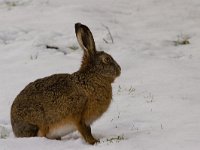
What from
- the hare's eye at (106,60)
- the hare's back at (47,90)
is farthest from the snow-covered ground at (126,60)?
the hare's eye at (106,60)

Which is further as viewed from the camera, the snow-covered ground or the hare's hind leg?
the snow-covered ground

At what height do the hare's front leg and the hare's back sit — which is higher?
the hare's back

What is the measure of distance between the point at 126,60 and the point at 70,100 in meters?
3.69

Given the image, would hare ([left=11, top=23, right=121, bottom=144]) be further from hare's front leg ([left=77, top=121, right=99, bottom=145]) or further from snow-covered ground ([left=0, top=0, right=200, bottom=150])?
snow-covered ground ([left=0, top=0, right=200, bottom=150])

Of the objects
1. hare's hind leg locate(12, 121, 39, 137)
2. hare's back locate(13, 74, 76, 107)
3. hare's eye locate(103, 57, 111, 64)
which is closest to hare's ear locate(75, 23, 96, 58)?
hare's eye locate(103, 57, 111, 64)

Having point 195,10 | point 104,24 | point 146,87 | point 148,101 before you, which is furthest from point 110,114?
point 195,10

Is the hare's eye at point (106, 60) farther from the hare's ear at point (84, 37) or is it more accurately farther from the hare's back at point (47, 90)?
the hare's back at point (47, 90)

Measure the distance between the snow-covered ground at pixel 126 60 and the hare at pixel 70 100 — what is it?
0.53 ft

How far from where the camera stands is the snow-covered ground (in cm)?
614

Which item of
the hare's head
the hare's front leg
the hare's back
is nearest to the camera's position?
the hare's front leg

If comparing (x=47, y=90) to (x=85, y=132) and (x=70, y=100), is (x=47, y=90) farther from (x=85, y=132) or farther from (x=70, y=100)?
(x=85, y=132)

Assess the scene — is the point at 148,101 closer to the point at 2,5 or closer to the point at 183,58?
the point at 183,58

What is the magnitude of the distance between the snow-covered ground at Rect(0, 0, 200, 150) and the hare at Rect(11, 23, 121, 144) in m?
0.16

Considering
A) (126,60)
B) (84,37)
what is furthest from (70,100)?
(126,60)
